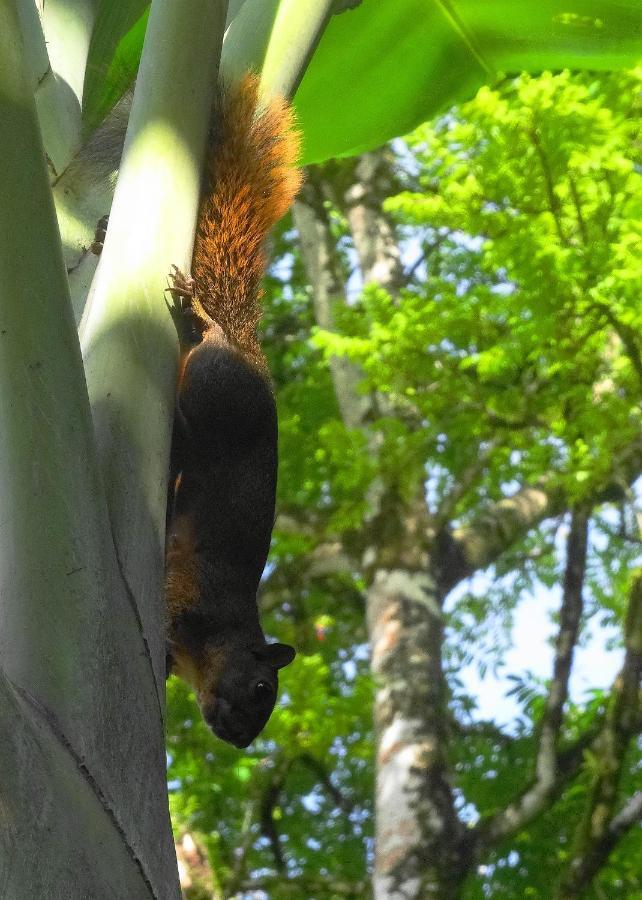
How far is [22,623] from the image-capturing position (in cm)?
91

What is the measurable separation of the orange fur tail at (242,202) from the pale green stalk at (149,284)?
8.8 inches

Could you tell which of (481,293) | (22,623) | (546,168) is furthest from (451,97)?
(22,623)

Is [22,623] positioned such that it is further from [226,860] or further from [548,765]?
[226,860]

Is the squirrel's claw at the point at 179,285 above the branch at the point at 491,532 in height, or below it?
below

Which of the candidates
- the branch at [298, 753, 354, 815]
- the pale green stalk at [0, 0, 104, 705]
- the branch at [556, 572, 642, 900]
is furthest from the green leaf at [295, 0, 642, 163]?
the branch at [298, 753, 354, 815]

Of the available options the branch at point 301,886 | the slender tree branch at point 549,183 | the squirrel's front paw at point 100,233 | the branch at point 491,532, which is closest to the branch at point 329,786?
the branch at point 301,886

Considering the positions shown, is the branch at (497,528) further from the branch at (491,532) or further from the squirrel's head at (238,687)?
the squirrel's head at (238,687)

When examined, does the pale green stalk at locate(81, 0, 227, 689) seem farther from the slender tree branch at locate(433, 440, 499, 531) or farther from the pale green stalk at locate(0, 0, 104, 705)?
the slender tree branch at locate(433, 440, 499, 531)

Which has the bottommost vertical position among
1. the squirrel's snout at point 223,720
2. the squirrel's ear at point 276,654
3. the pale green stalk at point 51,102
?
the squirrel's snout at point 223,720

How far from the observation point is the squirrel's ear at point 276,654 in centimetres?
275

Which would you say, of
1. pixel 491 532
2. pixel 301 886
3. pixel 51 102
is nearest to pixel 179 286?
pixel 51 102

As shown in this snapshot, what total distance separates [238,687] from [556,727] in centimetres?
254

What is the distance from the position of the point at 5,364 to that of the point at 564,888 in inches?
154

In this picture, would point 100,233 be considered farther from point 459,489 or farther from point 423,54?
point 459,489
